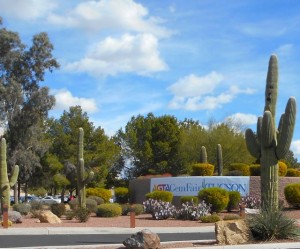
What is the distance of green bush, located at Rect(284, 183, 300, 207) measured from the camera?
1228 inches

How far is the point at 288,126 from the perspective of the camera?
760 inches

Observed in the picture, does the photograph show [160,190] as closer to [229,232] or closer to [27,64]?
[27,64]

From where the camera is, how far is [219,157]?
40250mm

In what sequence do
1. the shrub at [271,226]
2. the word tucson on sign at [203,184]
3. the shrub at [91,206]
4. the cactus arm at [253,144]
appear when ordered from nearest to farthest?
the shrub at [271,226]
the cactus arm at [253,144]
the shrub at [91,206]
the word tucson on sign at [203,184]

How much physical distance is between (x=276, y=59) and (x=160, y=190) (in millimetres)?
17150

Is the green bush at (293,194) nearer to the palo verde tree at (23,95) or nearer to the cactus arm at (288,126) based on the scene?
the cactus arm at (288,126)

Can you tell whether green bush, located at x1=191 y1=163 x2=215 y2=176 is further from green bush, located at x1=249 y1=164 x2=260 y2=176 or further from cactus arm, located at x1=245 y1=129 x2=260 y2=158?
cactus arm, located at x1=245 y1=129 x2=260 y2=158

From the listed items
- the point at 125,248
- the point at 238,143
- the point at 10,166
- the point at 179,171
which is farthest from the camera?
the point at 179,171

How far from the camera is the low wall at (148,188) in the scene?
34750 millimetres

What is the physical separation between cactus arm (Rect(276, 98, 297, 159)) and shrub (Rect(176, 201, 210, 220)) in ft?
36.3

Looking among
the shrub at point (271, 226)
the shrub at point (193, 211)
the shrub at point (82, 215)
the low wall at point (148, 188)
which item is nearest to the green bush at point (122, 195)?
the low wall at point (148, 188)

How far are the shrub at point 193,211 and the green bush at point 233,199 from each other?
2605 millimetres

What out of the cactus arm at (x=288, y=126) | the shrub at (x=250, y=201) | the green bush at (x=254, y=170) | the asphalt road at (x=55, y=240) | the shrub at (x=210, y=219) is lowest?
the asphalt road at (x=55, y=240)

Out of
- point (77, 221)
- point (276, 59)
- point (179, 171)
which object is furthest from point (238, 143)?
point (276, 59)
